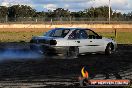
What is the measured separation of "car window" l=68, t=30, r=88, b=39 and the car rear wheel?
554 mm

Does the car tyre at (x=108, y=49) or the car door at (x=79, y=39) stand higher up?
the car door at (x=79, y=39)

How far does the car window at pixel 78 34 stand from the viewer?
56.4ft

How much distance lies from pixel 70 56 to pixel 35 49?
5.34 feet

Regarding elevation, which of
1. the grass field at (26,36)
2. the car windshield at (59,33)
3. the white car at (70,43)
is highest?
the car windshield at (59,33)

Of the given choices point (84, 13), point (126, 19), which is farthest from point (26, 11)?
point (126, 19)

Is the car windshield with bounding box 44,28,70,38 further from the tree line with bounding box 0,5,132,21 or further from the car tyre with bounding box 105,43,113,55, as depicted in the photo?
the tree line with bounding box 0,5,132,21

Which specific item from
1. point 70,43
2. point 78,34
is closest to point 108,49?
point 78,34

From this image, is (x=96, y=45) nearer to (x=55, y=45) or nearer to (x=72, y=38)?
(x=72, y=38)

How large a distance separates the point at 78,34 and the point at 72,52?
3.56ft

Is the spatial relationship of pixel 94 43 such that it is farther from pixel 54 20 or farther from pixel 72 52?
pixel 54 20

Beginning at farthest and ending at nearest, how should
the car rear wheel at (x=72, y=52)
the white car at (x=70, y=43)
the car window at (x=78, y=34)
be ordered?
1. the car window at (x=78, y=34)
2. the car rear wheel at (x=72, y=52)
3. the white car at (x=70, y=43)

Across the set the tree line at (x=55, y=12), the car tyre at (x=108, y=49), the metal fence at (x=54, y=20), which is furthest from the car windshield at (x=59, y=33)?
the tree line at (x=55, y=12)

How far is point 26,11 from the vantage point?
138375 millimetres

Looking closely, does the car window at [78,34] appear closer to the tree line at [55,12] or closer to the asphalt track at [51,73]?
the asphalt track at [51,73]
